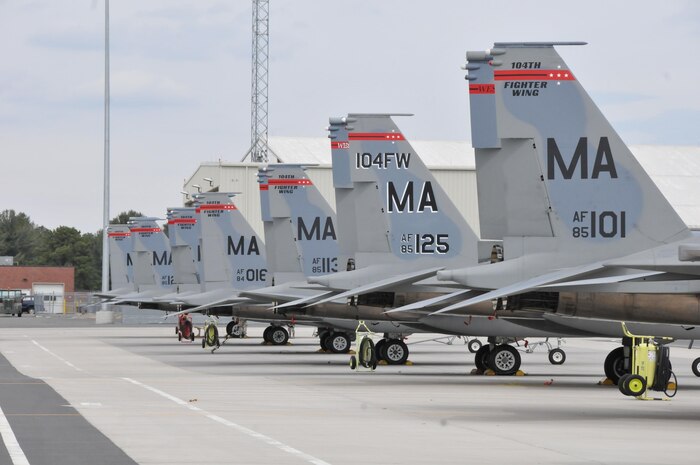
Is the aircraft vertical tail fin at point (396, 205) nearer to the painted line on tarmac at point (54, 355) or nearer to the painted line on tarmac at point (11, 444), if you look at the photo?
the painted line on tarmac at point (54, 355)

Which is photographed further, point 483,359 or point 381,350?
point 381,350

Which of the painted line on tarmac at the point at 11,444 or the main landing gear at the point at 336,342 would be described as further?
the main landing gear at the point at 336,342

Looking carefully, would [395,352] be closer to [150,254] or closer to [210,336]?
[210,336]

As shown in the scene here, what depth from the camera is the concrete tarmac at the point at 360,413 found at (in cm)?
1507

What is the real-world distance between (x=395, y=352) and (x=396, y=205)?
6.02 m

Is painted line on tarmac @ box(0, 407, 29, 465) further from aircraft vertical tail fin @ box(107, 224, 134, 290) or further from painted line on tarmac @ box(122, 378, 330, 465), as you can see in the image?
aircraft vertical tail fin @ box(107, 224, 134, 290)

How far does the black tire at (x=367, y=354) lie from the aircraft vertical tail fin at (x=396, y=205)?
6.82 ft

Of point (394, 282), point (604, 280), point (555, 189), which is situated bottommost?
point (604, 280)

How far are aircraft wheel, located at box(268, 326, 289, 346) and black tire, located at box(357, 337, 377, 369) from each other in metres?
17.9

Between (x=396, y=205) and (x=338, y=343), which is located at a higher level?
(x=396, y=205)

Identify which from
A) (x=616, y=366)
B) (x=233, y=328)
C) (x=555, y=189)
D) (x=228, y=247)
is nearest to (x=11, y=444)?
(x=555, y=189)

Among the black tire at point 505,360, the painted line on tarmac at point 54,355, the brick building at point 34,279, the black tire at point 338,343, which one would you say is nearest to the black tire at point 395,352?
the black tire at point 505,360

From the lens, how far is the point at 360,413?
20328mm

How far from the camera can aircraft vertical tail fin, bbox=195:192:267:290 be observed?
48.1 m
